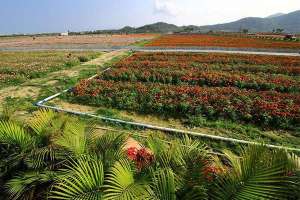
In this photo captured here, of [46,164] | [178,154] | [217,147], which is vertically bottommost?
[217,147]

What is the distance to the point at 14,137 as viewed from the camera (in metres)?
4.58

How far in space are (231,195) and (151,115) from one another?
8.22m

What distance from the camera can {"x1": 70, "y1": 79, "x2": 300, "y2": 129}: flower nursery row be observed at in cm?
1055

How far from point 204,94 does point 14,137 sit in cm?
924

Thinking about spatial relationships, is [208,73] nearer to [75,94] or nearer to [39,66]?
[75,94]

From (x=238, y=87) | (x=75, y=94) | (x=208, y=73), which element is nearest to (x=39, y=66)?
(x=75, y=94)

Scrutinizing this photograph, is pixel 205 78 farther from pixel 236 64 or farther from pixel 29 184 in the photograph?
pixel 29 184

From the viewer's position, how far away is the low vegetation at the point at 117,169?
10.5ft

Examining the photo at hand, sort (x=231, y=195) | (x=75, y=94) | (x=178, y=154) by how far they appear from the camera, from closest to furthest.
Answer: (x=231, y=195) → (x=178, y=154) → (x=75, y=94)

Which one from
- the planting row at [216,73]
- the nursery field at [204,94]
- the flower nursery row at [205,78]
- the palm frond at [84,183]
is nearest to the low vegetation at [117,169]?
the palm frond at [84,183]

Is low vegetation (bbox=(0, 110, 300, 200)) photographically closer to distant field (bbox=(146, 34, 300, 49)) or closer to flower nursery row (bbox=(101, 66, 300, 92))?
flower nursery row (bbox=(101, 66, 300, 92))

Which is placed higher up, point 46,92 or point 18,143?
point 18,143

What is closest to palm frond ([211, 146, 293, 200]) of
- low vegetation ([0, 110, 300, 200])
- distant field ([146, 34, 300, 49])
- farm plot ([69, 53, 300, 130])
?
low vegetation ([0, 110, 300, 200])

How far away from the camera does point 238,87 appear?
1452 centimetres
